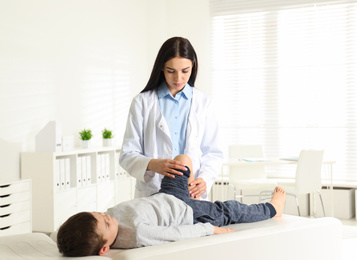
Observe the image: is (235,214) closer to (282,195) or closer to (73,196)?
(282,195)

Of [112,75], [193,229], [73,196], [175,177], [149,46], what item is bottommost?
[73,196]

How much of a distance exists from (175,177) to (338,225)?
63 cm

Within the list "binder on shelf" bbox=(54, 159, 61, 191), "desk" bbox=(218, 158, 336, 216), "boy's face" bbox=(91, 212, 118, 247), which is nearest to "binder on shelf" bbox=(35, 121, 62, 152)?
"binder on shelf" bbox=(54, 159, 61, 191)

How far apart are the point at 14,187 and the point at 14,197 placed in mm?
74

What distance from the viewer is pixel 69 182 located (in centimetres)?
441

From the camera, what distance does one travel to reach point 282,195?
Result: 2258mm

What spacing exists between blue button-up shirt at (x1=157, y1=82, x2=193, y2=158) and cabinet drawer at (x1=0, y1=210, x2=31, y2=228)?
82.3 inches

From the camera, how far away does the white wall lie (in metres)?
4.17

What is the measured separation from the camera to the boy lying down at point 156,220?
156cm

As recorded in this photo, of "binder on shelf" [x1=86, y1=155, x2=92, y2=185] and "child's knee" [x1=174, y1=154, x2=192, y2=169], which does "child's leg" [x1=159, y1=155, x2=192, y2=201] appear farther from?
"binder on shelf" [x1=86, y1=155, x2=92, y2=185]

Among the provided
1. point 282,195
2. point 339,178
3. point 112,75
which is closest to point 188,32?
point 112,75

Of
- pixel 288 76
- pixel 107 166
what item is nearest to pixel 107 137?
pixel 107 166

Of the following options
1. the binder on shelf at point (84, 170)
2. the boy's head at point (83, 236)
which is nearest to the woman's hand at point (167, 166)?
the boy's head at point (83, 236)

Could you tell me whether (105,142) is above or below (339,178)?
above
